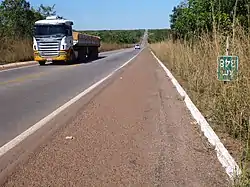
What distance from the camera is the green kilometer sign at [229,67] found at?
24.0 ft

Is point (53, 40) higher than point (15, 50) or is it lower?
higher

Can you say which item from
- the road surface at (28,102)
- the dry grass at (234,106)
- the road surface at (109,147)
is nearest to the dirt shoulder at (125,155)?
the road surface at (109,147)

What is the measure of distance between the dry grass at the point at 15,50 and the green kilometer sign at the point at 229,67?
2862 cm

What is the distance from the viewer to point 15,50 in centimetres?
3634

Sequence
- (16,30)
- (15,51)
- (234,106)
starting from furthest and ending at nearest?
1. (16,30)
2. (15,51)
3. (234,106)

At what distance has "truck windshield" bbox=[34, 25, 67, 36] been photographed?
2964 cm

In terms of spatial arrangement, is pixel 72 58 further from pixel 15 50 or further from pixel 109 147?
pixel 109 147

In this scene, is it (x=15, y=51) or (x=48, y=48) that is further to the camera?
(x=15, y=51)

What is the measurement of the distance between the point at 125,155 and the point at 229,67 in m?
2.74

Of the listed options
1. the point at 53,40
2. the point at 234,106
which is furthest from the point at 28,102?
the point at 53,40

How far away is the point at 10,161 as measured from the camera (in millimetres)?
5691

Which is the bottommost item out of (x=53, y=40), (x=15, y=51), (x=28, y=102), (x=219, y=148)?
(x=28, y=102)

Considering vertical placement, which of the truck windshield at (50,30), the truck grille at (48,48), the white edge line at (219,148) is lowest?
the white edge line at (219,148)

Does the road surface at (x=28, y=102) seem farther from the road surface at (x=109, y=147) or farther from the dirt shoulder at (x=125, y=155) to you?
the dirt shoulder at (x=125, y=155)
